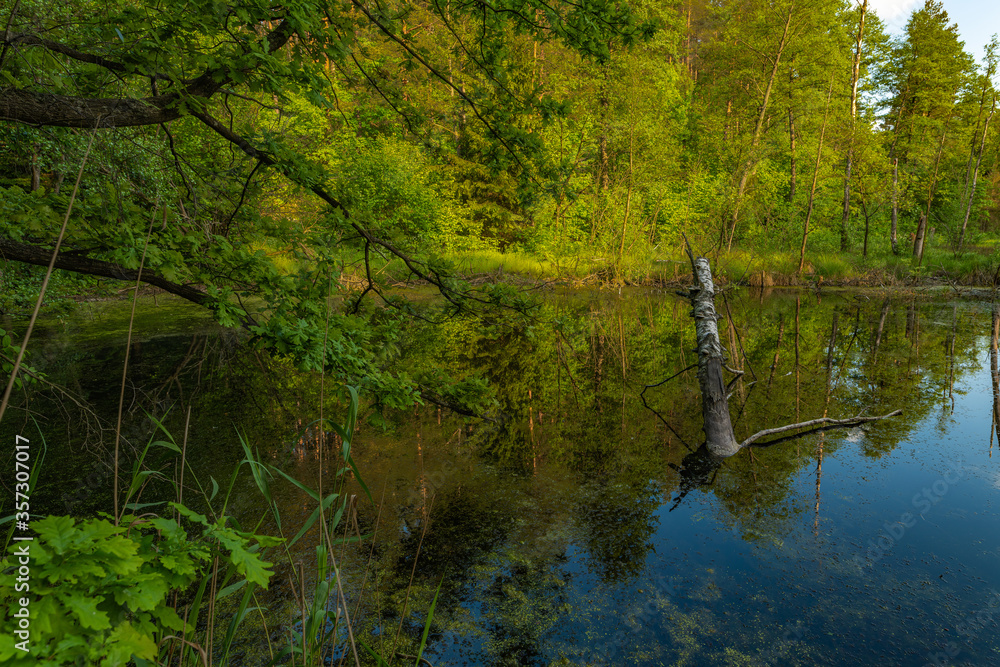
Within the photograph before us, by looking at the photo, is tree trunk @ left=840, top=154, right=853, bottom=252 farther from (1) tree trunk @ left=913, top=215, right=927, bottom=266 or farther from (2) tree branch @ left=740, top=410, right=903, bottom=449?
(2) tree branch @ left=740, top=410, right=903, bottom=449

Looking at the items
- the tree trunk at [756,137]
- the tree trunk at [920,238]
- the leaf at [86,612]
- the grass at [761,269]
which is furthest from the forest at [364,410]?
the tree trunk at [920,238]

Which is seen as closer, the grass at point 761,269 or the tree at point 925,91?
the grass at point 761,269

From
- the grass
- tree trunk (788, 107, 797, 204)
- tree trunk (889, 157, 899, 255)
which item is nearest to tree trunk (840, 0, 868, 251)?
tree trunk (889, 157, 899, 255)

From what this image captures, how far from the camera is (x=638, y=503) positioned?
3.59m

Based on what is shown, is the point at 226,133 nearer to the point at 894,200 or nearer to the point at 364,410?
the point at 364,410

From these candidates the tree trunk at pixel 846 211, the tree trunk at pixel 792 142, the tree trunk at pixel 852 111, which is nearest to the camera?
the tree trunk at pixel 852 111

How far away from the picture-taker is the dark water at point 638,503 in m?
2.40

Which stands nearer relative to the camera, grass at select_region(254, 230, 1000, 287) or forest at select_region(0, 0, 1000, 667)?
forest at select_region(0, 0, 1000, 667)

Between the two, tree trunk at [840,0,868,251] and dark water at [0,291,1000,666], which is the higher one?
tree trunk at [840,0,868,251]

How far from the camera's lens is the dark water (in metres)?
2.40

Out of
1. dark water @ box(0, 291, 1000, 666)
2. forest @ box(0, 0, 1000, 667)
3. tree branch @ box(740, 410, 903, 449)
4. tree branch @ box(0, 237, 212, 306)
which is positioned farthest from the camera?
tree branch @ box(740, 410, 903, 449)

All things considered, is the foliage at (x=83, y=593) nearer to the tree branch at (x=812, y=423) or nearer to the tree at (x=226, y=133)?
the tree at (x=226, y=133)

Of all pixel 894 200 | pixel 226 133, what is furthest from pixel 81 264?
pixel 894 200

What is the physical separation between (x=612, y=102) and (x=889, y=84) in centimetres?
1560
